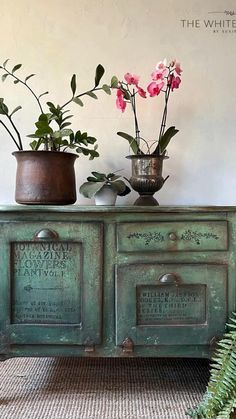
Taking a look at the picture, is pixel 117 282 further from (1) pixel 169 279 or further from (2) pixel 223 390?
(2) pixel 223 390

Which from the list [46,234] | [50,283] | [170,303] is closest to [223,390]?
[170,303]

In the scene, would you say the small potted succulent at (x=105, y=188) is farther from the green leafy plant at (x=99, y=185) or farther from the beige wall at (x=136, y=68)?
the beige wall at (x=136, y=68)

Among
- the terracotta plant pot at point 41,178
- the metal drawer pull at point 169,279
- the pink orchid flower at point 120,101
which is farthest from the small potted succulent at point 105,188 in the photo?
the metal drawer pull at point 169,279

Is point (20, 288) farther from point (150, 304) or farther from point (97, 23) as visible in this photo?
point (97, 23)

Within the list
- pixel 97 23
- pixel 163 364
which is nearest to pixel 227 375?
pixel 163 364

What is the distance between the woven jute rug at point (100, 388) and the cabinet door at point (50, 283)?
0.26m

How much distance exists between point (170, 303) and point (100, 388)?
0.50 m

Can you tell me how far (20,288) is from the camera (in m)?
1.33

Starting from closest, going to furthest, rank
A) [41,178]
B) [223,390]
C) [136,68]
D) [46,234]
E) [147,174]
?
1. [223,390]
2. [46,234]
3. [41,178]
4. [147,174]
5. [136,68]

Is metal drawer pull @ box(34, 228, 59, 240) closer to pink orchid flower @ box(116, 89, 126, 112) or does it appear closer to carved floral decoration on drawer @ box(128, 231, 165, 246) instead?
carved floral decoration on drawer @ box(128, 231, 165, 246)

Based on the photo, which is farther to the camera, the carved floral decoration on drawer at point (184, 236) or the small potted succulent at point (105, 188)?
the small potted succulent at point (105, 188)

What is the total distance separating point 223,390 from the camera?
1218mm

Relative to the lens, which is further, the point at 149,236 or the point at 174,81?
the point at 174,81

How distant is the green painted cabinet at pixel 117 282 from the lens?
1327mm
